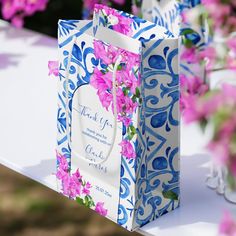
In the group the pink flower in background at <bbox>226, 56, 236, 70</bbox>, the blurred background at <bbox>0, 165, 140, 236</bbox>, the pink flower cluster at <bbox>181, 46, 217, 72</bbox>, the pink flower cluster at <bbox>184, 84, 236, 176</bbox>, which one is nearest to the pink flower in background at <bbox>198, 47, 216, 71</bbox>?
the pink flower cluster at <bbox>181, 46, 217, 72</bbox>

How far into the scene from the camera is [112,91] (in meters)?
1.13

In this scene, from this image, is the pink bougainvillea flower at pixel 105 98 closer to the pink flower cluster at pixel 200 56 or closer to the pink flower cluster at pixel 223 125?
the pink flower cluster at pixel 200 56

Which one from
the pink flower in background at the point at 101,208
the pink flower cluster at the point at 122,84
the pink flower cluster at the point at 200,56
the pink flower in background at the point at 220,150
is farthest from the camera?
the pink flower cluster at the point at 200,56

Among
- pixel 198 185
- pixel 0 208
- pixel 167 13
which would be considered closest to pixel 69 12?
pixel 0 208

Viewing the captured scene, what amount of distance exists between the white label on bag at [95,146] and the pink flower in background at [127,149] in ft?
0.04

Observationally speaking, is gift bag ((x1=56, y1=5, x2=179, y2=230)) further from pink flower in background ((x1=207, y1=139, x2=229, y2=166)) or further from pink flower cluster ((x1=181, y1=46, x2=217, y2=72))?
pink flower in background ((x1=207, y1=139, x2=229, y2=166))

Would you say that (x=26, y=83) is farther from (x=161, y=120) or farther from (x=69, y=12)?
(x=69, y=12)

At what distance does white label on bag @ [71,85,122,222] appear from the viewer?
3.82 ft

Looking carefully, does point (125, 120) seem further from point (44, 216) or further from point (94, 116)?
point (44, 216)

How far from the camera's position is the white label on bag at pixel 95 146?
45.8 inches

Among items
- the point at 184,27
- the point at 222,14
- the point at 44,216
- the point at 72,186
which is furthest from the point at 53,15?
the point at 222,14

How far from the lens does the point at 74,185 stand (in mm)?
1240

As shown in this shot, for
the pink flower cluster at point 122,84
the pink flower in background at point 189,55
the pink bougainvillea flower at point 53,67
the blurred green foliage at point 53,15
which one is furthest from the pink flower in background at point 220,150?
the blurred green foliage at point 53,15

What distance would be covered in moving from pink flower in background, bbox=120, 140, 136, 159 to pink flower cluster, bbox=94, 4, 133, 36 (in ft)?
0.67
